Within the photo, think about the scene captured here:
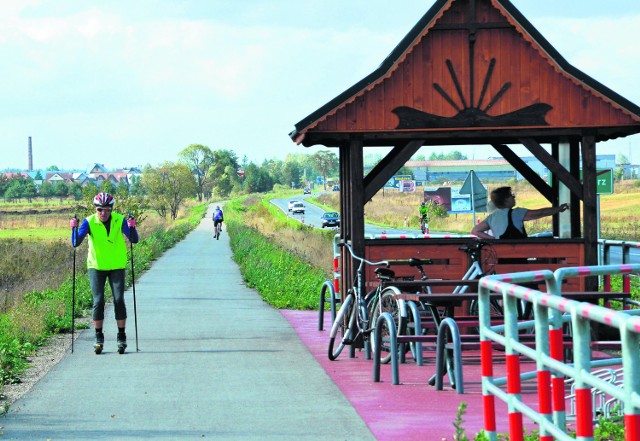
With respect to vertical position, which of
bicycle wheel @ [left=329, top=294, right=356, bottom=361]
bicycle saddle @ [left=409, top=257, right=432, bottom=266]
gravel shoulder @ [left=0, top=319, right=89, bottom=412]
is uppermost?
bicycle saddle @ [left=409, top=257, right=432, bottom=266]

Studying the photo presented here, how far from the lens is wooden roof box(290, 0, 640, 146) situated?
12758 mm

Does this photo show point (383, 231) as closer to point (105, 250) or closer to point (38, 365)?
point (105, 250)

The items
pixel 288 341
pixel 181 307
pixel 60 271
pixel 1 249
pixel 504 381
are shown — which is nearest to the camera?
pixel 504 381

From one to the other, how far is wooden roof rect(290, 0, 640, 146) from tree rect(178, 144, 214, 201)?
168221 millimetres

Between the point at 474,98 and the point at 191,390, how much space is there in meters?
5.07

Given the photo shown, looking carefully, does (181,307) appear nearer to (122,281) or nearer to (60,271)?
(122,281)

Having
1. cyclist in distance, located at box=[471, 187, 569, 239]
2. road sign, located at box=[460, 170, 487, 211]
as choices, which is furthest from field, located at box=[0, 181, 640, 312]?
cyclist in distance, located at box=[471, 187, 569, 239]

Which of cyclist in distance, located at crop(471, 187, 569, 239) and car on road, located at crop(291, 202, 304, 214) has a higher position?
cyclist in distance, located at crop(471, 187, 569, 239)

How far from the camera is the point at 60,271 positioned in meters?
29.8

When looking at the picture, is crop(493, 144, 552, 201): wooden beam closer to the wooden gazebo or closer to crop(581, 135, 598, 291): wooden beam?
the wooden gazebo

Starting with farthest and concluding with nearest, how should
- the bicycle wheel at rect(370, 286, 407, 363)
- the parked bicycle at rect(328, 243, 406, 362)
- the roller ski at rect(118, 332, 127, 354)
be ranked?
the roller ski at rect(118, 332, 127, 354), the parked bicycle at rect(328, 243, 406, 362), the bicycle wheel at rect(370, 286, 407, 363)

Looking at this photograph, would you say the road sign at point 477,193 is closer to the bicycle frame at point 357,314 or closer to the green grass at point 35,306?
the green grass at point 35,306

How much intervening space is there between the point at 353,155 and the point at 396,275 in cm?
153

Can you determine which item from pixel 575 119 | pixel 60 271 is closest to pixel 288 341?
pixel 575 119
